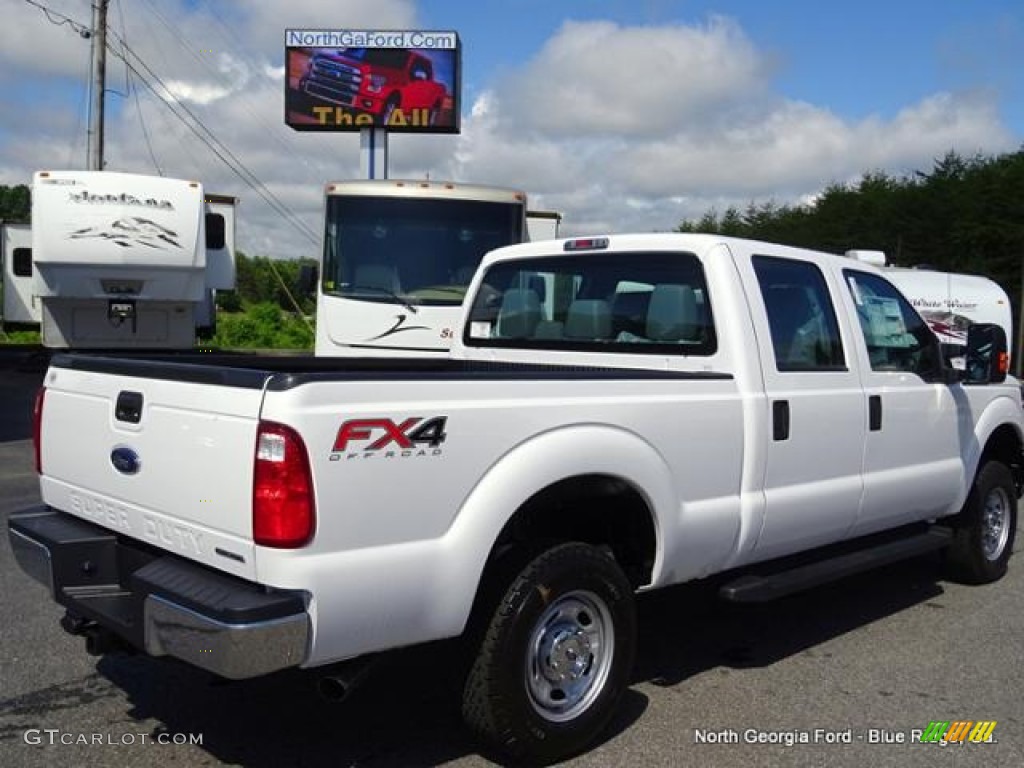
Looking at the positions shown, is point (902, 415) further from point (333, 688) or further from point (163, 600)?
point (163, 600)

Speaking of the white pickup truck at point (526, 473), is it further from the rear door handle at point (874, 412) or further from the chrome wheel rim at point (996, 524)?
the chrome wheel rim at point (996, 524)

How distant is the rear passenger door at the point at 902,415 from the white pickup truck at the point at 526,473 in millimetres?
20

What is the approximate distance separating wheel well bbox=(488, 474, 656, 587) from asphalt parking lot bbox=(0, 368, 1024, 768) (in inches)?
20.2

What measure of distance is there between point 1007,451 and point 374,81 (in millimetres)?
19459

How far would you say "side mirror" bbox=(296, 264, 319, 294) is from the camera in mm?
12203

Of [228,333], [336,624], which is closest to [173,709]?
[336,624]

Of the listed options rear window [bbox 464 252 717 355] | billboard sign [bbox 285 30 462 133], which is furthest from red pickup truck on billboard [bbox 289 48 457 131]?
rear window [bbox 464 252 717 355]

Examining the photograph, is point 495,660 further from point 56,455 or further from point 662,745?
point 56,455

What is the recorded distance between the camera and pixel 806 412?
4.72 meters

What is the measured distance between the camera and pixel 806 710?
171 inches

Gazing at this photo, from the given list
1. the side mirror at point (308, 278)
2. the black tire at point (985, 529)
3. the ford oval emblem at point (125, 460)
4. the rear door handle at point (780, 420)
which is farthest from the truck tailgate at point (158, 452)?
the side mirror at point (308, 278)

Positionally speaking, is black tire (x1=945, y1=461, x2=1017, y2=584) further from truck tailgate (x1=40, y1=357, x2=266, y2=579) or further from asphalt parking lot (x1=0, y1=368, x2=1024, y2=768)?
truck tailgate (x1=40, y1=357, x2=266, y2=579)

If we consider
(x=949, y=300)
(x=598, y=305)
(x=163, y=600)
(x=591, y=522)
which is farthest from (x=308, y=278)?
(x=949, y=300)

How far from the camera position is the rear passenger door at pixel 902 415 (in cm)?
525
